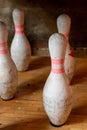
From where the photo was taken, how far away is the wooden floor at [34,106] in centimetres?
107

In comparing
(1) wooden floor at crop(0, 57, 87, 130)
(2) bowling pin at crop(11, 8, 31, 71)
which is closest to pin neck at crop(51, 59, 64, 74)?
(1) wooden floor at crop(0, 57, 87, 130)

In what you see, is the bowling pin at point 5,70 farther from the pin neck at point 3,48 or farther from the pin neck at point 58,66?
the pin neck at point 58,66

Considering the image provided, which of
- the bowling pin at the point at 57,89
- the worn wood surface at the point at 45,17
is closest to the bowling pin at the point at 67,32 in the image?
the bowling pin at the point at 57,89

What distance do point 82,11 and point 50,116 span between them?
30.5 inches

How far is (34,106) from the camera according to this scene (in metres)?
1.17

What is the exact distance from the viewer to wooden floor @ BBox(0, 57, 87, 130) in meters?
1.07

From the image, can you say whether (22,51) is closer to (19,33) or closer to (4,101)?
(19,33)

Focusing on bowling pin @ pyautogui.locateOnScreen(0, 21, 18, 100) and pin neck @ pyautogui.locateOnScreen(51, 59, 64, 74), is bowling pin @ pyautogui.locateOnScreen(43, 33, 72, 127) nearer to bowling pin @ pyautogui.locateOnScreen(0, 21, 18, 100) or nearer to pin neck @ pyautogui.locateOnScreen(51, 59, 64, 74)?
pin neck @ pyautogui.locateOnScreen(51, 59, 64, 74)

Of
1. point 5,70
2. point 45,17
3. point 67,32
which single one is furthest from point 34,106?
point 45,17

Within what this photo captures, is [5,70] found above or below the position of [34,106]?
above

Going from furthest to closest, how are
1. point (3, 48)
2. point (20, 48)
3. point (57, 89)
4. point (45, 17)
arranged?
point (45, 17) → point (20, 48) → point (3, 48) → point (57, 89)

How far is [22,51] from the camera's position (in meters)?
1.42

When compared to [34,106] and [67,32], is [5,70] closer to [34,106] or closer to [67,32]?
[34,106]

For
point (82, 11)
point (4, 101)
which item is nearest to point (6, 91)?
point (4, 101)
